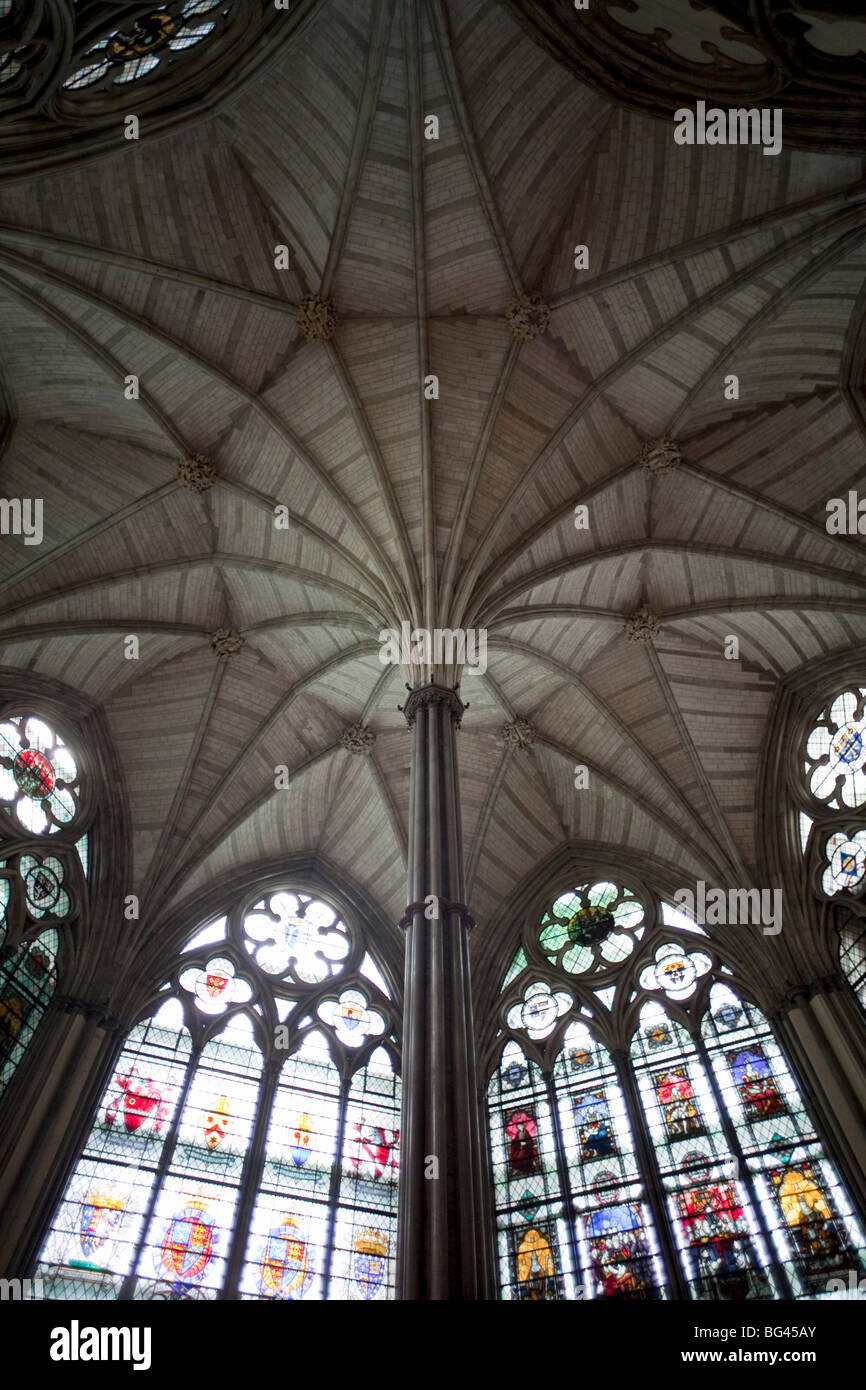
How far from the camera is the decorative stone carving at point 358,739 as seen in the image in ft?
62.6

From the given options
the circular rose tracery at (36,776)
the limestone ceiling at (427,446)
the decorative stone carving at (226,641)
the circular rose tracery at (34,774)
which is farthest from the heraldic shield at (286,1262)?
the decorative stone carving at (226,641)

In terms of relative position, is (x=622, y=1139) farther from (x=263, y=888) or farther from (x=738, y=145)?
(x=738, y=145)

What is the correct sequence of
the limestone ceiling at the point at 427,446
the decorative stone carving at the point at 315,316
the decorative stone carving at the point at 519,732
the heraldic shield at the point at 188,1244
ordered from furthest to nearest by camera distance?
the decorative stone carving at the point at 519,732
the decorative stone carving at the point at 315,316
the limestone ceiling at the point at 427,446
the heraldic shield at the point at 188,1244

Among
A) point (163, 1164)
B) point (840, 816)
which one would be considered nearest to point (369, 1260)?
point (163, 1164)

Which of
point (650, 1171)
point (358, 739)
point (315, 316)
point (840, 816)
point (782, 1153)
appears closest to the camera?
point (782, 1153)

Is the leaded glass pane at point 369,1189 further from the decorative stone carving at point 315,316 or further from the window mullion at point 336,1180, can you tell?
the decorative stone carving at point 315,316

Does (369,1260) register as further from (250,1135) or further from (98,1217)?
(98,1217)

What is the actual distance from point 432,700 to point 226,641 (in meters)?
5.92

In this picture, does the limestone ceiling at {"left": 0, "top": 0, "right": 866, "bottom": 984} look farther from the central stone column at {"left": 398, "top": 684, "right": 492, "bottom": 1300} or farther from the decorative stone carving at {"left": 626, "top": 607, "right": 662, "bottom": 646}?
the central stone column at {"left": 398, "top": 684, "right": 492, "bottom": 1300}

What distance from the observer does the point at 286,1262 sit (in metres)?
13.7

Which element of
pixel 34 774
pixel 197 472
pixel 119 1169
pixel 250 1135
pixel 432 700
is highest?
pixel 197 472

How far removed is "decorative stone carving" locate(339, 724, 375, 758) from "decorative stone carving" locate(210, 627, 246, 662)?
8.54ft

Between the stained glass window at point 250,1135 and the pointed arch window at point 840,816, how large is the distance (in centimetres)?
746
